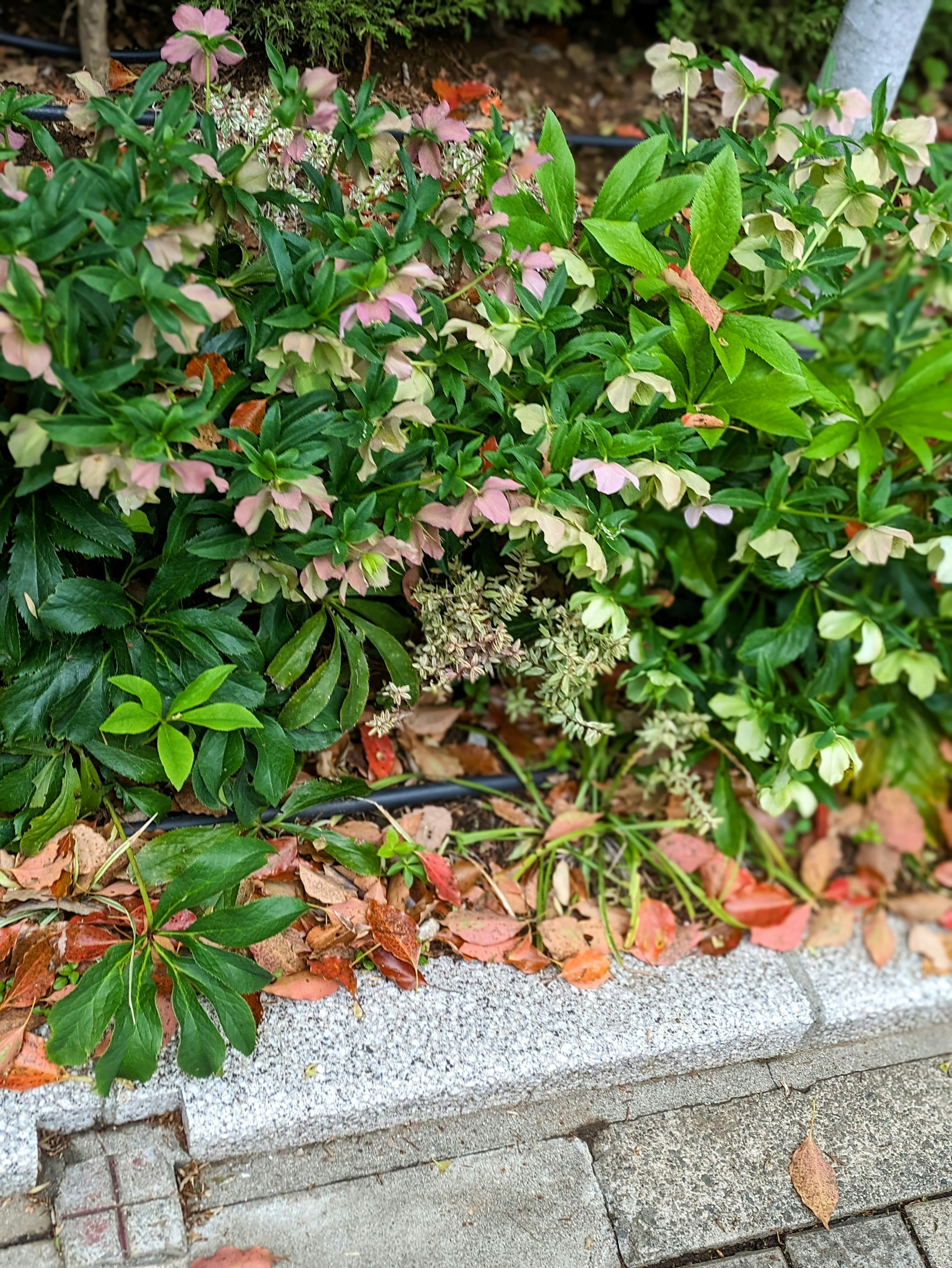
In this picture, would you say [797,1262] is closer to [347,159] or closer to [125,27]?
[347,159]

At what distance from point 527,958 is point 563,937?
10 cm

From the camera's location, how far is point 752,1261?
1.58 m

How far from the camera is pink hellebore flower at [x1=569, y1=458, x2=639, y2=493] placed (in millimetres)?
1545

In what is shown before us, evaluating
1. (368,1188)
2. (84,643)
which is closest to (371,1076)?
(368,1188)

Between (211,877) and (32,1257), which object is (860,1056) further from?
(32,1257)

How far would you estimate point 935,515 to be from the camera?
2100 mm

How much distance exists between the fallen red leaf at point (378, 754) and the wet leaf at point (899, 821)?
120 centimetres

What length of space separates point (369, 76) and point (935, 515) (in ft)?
4.89

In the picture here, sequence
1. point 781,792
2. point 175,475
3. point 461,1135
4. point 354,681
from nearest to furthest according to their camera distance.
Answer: point 175,475 < point 461,1135 < point 354,681 < point 781,792

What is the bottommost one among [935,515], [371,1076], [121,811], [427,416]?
[371,1076]

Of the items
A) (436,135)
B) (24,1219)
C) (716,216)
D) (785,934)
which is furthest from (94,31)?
(785,934)

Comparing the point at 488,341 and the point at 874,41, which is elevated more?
the point at 874,41

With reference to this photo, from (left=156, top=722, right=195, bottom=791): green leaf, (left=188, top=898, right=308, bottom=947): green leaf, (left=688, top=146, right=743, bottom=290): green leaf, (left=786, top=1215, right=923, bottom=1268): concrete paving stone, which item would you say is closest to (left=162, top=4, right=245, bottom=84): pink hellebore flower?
(left=688, top=146, right=743, bottom=290): green leaf

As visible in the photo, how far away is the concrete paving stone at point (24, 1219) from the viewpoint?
149cm
